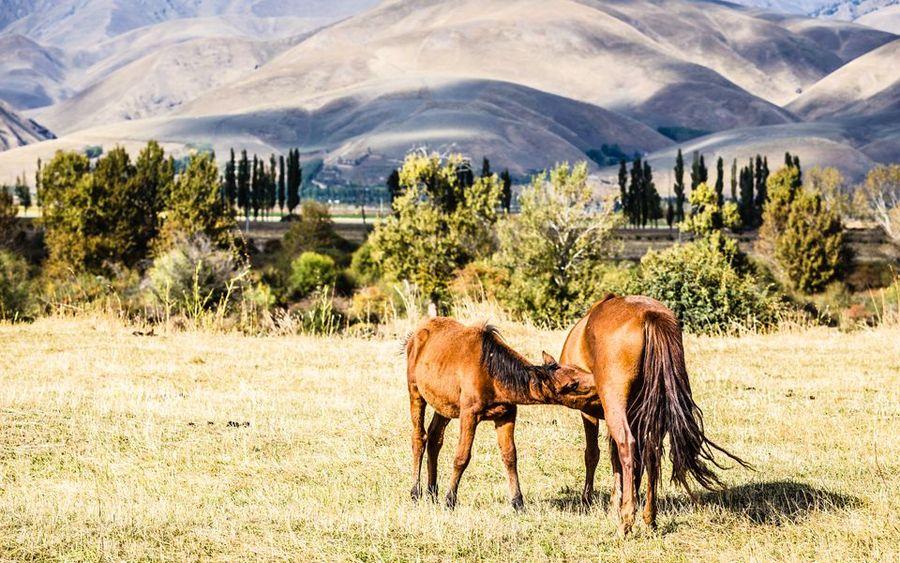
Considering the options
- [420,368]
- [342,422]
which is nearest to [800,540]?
[420,368]

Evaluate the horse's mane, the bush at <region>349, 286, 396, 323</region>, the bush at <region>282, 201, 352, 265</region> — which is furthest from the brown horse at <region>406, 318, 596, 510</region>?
the bush at <region>282, 201, 352, 265</region>

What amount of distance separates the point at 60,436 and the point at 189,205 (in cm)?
5617

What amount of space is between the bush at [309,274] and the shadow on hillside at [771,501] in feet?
186

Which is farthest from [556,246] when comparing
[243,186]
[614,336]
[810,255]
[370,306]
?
[243,186]

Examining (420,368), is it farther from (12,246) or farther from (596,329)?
(12,246)

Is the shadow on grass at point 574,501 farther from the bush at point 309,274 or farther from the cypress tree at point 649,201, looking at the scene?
the cypress tree at point 649,201

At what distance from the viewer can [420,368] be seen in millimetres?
9305

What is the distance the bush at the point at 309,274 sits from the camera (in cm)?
6675

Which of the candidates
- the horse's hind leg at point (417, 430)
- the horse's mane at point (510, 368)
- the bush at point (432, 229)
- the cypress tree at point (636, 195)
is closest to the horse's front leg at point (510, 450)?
the horse's mane at point (510, 368)

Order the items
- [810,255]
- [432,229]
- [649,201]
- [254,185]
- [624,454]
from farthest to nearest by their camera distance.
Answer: [649,201] → [254,185] → [810,255] → [432,229] → [624,454]

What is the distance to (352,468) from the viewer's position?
1063cm

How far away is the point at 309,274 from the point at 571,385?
6000cm

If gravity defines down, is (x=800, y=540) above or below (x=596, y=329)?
below

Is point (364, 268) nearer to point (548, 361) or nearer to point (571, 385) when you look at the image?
point (548, 361)
